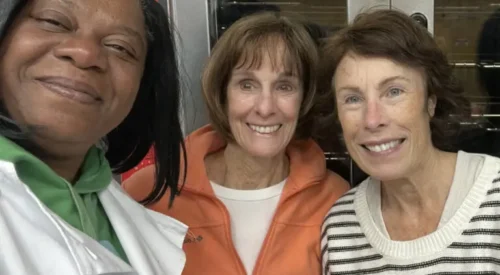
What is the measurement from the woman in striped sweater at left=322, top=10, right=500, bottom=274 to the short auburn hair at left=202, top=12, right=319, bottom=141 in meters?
0.15

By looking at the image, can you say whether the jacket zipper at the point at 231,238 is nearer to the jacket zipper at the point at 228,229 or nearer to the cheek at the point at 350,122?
the jacket zipper at the point at 228,229

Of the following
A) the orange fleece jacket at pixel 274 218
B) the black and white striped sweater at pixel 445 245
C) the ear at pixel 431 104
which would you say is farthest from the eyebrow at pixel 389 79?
the orange fleece jacket at pixel 274 218


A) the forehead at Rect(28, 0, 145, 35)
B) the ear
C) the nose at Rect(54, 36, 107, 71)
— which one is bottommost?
the ear

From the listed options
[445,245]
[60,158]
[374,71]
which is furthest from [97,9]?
[445,245]

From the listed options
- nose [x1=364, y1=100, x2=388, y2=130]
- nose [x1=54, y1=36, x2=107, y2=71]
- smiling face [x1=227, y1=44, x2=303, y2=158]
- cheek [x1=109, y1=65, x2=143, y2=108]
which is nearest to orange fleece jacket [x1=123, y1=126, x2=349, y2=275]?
smiling face [x1=227, y1=44, x2=303, y2=158]

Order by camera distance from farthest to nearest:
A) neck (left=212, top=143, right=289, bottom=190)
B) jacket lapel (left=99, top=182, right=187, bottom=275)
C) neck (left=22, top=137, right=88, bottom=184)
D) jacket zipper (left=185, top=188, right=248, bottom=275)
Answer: neck (left=212, top=143, right=289, bottom=190) < jacket zipper (left=185, top=188, right=248, bottom=275) < jacket lapel (left=99, top=182, right=187, bottom=275) < neck (left=22, top=137, right=88, bottom=184)

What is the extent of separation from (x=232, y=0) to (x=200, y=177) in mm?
672

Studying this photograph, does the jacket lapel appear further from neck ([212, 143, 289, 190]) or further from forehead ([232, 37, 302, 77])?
forehead ([232, 37, 302, 77])

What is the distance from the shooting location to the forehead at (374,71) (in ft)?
3.80

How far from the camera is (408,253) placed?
3.84 ft

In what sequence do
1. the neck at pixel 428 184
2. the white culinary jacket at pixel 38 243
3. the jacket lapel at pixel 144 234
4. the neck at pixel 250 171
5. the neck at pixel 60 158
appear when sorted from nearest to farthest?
the white culinary jacket at pixel 38 243 < the neck at pixel 60 158 < the jacket lapel at pixel 144 234 < the neck at pixel 428 184 < the neck at pixel 250 171

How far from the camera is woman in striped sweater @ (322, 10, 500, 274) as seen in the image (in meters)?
1.13

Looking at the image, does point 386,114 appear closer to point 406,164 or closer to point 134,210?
point 406,164

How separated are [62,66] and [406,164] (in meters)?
0.75
